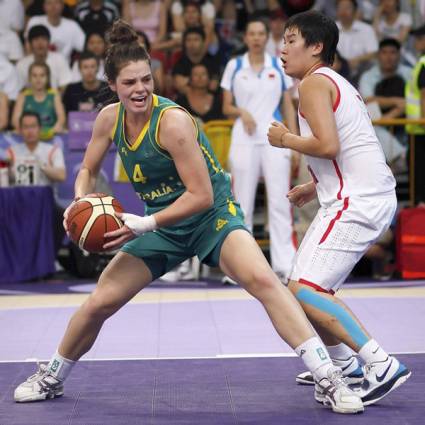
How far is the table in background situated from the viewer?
35.0 feet

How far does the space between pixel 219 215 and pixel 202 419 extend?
102 centimetres

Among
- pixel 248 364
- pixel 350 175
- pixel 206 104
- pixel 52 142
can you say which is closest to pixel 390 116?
pixel 206 104

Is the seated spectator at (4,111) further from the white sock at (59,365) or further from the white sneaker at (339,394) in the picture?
the white sneaker at (339,394)

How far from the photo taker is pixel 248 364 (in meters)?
6.57

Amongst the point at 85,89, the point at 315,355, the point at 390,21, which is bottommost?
the point at 315,355

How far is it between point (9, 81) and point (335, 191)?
297 inches

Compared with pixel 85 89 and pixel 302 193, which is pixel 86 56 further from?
pixel 302 193

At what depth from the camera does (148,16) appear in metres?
13.0

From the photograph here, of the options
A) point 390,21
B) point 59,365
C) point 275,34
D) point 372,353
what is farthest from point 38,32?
point 372,353

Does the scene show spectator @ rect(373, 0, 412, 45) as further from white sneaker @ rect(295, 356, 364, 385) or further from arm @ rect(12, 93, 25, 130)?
white sneaker @ rect(295, 356, 364, 385)

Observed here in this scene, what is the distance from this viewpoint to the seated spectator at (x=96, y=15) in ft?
41.9

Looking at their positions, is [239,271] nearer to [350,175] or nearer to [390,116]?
[350,175]

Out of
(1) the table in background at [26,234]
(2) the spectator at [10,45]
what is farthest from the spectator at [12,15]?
(1) the table in background at [26,234]

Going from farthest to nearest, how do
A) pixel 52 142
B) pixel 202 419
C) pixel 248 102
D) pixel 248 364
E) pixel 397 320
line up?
pixel 52 142, pixel 248 102, pixel 397 320, pixel 248 364, pixel 202 419
